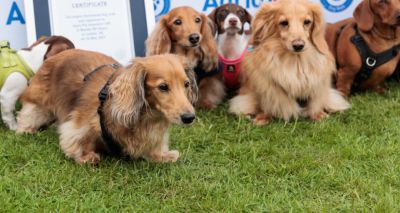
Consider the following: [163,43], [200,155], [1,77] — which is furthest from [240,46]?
[1,77]

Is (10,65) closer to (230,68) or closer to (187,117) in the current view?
(187,117)

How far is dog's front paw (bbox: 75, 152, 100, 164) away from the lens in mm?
3264

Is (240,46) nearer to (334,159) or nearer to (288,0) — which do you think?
(288,0)

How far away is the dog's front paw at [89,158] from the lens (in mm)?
3264

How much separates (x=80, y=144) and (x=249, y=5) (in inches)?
121

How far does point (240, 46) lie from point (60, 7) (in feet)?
6.22

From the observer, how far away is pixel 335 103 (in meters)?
4.41

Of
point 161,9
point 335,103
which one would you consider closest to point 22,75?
point 161,9

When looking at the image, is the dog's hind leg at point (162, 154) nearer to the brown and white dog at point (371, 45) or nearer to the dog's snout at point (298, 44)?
the dog's snout at point (298, 44)

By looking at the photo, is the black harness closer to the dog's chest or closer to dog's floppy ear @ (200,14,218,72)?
dog's floppy ear @ (200,14,218,72)

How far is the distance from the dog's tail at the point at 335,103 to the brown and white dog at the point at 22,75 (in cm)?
227

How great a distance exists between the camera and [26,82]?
402 centimetres

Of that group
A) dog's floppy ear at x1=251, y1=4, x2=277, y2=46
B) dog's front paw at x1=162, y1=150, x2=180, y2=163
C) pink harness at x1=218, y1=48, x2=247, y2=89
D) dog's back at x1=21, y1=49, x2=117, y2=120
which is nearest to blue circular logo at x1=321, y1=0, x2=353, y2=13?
pink harness at x1=218, y1=48, x2=247, y2=89

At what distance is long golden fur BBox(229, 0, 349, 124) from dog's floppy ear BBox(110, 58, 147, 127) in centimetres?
148
